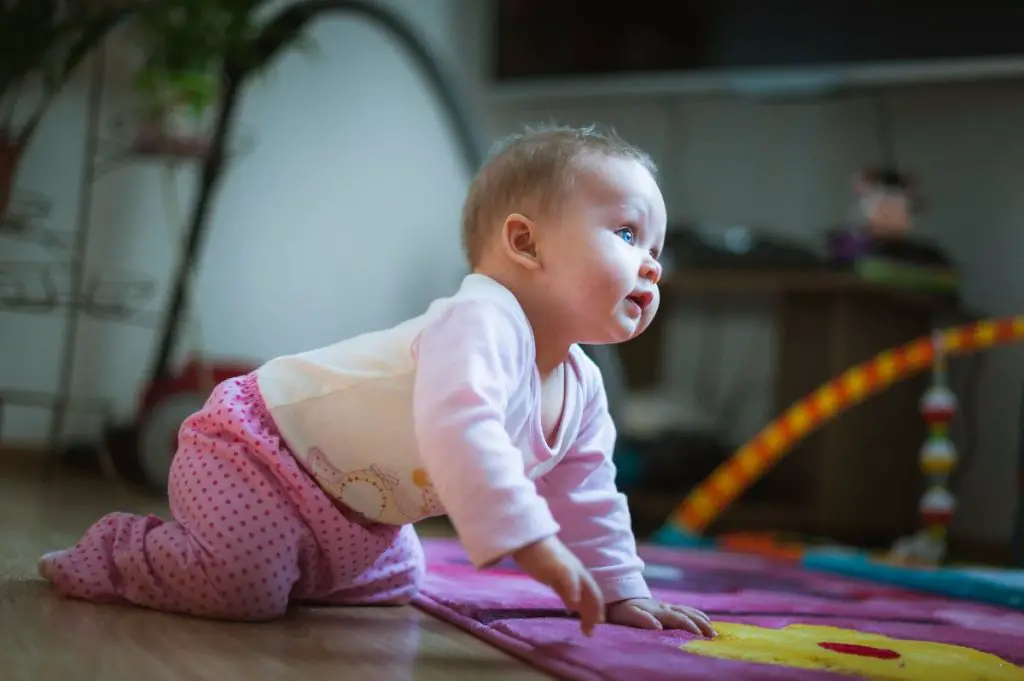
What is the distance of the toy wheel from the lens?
227 cm

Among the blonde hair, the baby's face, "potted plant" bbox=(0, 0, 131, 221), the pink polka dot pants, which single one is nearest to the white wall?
"potted plant" bbox=(0, 0, 131, 221)

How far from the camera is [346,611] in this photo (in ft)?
3.87

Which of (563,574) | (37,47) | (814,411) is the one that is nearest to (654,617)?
(563,574)

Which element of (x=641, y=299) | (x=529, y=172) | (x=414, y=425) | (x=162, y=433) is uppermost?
(x=529, y=172)

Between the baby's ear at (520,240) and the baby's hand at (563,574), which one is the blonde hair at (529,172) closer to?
the baby's ear at (520,240)

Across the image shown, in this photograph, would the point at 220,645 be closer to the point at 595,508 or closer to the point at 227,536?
the point at 227,536

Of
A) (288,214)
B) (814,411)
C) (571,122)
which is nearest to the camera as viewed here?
(814,411)

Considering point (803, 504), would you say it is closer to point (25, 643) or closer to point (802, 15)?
point (802, 15)

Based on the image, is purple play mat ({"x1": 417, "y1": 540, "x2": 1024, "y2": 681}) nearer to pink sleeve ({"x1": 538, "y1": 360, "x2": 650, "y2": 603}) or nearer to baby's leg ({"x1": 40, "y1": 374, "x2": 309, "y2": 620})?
pink sleeve ({"x1": 538, "y1": 360, "x2": 650, "y2": 603})

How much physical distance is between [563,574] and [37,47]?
186 centimetres

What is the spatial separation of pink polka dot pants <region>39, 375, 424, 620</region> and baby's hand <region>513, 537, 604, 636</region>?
0.28m

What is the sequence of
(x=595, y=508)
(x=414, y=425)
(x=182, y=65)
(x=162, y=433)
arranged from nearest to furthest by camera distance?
1. (x=414, y=425)
2. (x=595, y=508)
3. (x=162, y=433)
4. (x=182, y=65)

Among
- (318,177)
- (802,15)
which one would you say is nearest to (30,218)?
(318,177)

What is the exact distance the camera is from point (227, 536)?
1.06 m
